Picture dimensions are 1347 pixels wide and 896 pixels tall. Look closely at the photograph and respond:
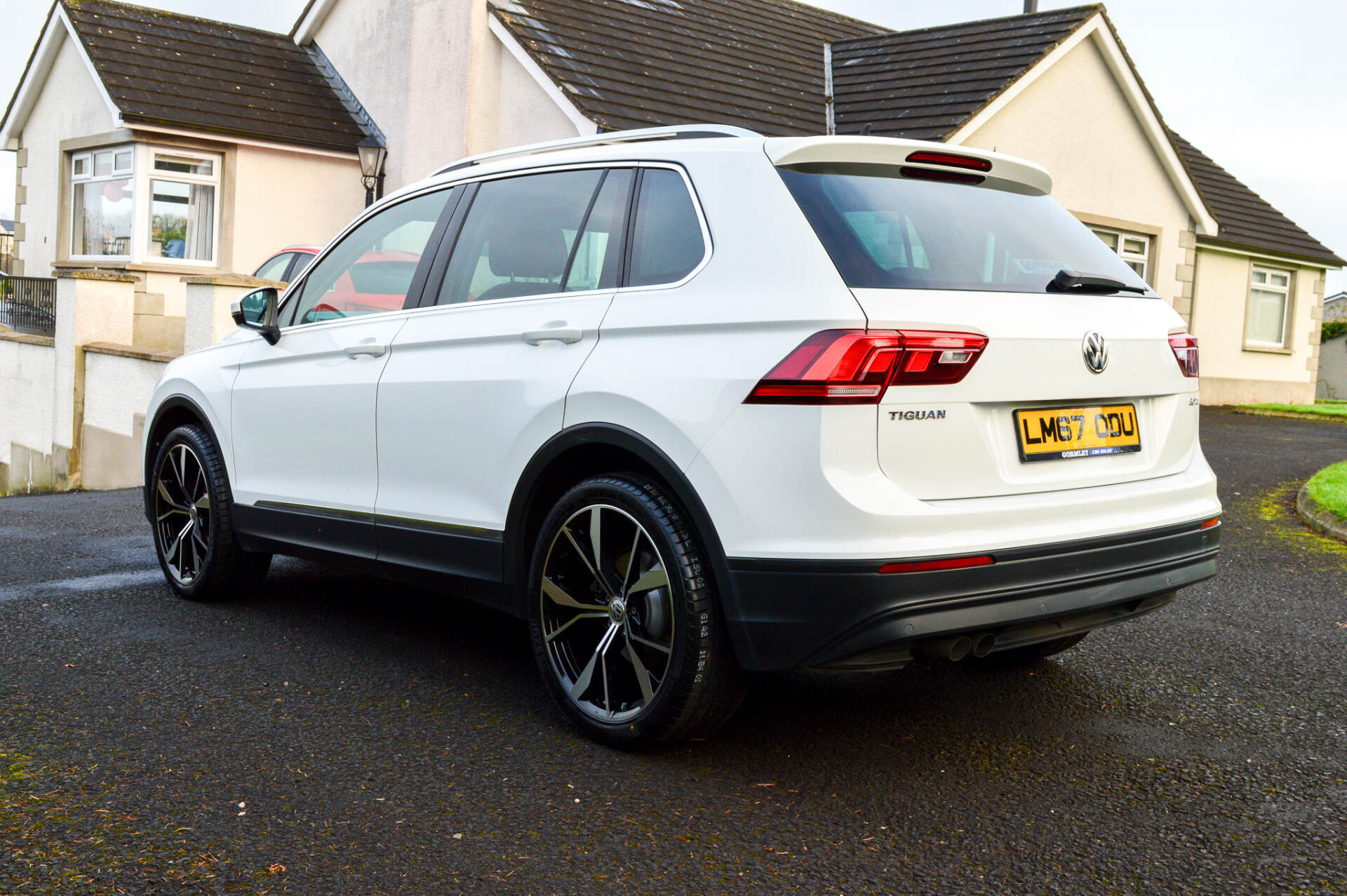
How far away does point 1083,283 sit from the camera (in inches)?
148

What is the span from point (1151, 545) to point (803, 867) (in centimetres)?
149

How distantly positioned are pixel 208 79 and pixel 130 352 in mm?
7894

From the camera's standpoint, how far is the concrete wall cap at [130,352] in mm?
13641

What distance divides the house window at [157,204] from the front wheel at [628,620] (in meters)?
17.8

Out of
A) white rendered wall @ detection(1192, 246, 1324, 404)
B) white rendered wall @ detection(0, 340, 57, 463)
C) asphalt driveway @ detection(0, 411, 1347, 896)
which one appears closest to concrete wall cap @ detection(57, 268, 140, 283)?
white rendered wall @ detection(0, 340, 57, 463)

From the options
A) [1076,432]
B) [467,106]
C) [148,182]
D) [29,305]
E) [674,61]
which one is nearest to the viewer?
[1076,432]

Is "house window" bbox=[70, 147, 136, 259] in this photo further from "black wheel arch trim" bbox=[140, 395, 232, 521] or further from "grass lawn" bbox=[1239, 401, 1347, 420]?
"grass lawn" bbox=[1239, 401, 1347, 420]

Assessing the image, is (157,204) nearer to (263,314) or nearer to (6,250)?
(263,314)

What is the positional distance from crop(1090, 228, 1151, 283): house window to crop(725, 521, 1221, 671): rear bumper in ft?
58.1

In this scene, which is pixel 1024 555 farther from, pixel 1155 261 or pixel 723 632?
pixel 1155 261

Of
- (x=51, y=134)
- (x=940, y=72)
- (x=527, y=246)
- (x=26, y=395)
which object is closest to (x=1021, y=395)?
(x=527, y=246)

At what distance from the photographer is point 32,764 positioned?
3633mm

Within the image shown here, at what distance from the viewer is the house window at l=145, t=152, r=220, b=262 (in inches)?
778

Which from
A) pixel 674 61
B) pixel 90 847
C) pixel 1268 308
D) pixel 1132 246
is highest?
pixel 674 61
